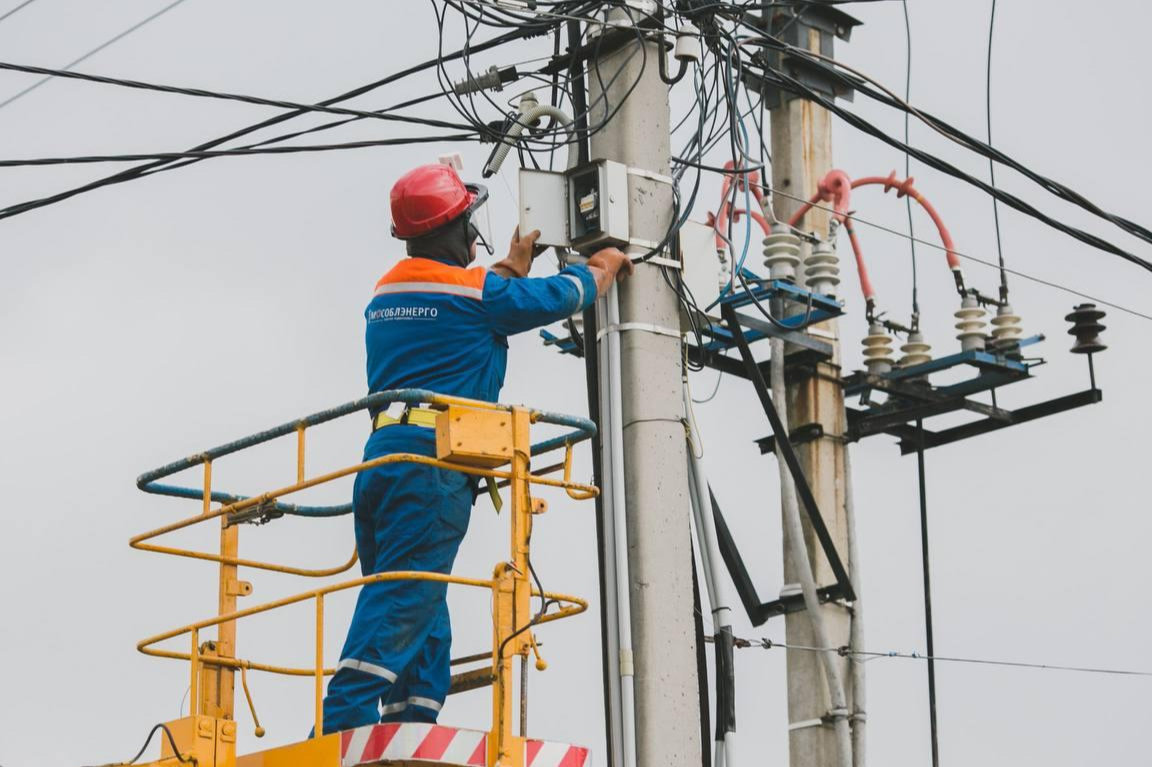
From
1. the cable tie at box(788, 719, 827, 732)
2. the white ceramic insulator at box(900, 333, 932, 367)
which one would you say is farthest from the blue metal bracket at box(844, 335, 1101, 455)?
the cable tie at box(788, 719, 827, 732)

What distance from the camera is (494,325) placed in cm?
972

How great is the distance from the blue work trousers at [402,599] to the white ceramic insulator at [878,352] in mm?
6481

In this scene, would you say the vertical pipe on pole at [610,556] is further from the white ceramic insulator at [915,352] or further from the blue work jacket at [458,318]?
the white ceramic insulator at [915,352]

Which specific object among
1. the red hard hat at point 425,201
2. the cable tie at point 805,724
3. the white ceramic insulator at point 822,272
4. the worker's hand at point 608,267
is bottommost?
the cable tie at point 805,724

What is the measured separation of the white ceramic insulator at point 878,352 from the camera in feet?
50.6

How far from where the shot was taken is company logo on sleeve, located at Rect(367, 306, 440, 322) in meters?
9.66

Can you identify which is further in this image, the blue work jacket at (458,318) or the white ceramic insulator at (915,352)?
the white ceramic insulator at (915,352)

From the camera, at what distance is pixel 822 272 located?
48.3 ft

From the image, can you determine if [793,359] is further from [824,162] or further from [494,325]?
[494,325]

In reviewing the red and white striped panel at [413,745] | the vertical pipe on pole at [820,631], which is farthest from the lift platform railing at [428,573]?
the vertical pipe on pole at [820,631]

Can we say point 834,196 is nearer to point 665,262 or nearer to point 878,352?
point 878,352

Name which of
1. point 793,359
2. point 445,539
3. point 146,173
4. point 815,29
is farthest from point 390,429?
point 815,29

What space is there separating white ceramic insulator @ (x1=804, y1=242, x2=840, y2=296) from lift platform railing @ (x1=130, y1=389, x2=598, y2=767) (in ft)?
17.3

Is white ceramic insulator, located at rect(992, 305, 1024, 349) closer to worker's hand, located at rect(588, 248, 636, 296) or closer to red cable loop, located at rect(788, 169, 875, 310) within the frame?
red cable loop, located at rect(788, 169, 875, 310)
